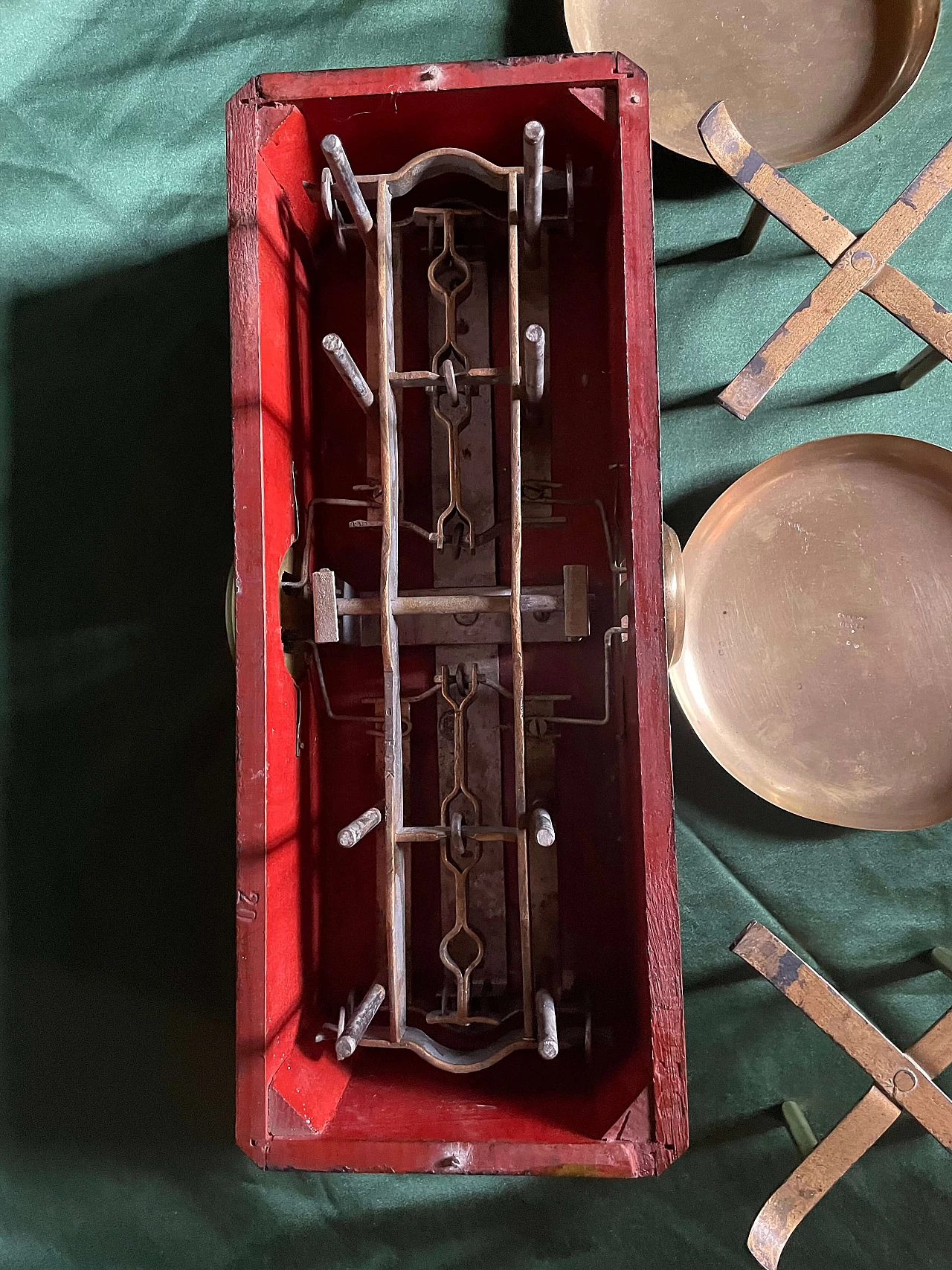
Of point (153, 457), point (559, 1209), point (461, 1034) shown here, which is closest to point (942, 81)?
point (153, 457)

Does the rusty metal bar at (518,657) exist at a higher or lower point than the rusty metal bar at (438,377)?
lower

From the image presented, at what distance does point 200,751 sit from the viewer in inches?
71.1

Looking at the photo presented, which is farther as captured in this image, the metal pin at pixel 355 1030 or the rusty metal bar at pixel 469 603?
the rusty metal bar at pixel 469 603

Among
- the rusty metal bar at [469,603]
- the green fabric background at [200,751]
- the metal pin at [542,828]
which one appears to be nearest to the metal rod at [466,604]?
the rusty metal bar at [469,603]

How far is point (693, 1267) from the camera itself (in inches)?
68.1

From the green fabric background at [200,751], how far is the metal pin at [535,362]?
0.53m

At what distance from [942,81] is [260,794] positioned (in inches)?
75.9

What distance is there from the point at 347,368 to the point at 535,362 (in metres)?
0.28

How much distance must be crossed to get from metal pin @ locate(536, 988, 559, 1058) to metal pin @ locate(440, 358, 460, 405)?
0.96m

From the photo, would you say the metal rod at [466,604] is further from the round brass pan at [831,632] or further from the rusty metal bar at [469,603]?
the round brass pan at [831,632]

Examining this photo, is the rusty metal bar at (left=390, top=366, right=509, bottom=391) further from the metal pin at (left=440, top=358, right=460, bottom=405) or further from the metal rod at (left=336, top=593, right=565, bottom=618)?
the metal rod at (left=336, top=593, right=565, bottom=618)

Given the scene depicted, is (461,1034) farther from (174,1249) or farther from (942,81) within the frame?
(942,81)

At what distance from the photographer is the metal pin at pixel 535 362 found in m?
1.25

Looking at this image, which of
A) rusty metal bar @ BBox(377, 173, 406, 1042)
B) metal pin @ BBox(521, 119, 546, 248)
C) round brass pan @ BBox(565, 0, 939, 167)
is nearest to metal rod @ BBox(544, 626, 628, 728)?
rusty metal bar @ BBox(377, 173, 406, 1042)
